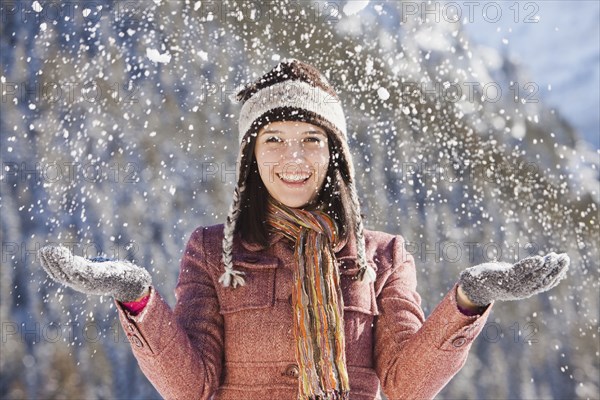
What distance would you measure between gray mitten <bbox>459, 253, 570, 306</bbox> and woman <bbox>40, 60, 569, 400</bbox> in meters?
0.02

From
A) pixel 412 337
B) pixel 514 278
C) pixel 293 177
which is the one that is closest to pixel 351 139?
pixel 293 177

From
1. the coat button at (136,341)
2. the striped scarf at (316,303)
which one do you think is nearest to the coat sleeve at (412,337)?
the striped scarf at (316,303)

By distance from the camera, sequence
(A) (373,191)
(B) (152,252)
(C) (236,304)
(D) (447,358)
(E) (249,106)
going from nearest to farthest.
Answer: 1. (D) (447,358)
2. (C) (236,304)
3. (E) (249,106)
4. (B) (152,252)
5. (A) (373,191)

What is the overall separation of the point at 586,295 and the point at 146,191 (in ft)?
10.7

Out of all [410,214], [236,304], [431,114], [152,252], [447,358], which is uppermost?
[431,114]

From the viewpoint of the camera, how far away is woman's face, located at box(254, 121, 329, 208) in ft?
5.44

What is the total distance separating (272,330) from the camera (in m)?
1.65

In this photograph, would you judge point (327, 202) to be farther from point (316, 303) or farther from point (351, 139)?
point (351, 139)

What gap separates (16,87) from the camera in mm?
5398

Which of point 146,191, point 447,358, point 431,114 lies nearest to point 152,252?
point 146,191

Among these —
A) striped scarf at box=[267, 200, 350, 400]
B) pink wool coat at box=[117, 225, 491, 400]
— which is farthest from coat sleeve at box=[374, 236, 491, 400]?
striped scarf at box=[267, 200, 350, 400]

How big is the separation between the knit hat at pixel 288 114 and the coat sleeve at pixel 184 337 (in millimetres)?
73

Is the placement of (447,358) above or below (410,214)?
below

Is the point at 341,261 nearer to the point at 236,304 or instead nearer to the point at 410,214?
the point at 236,304
